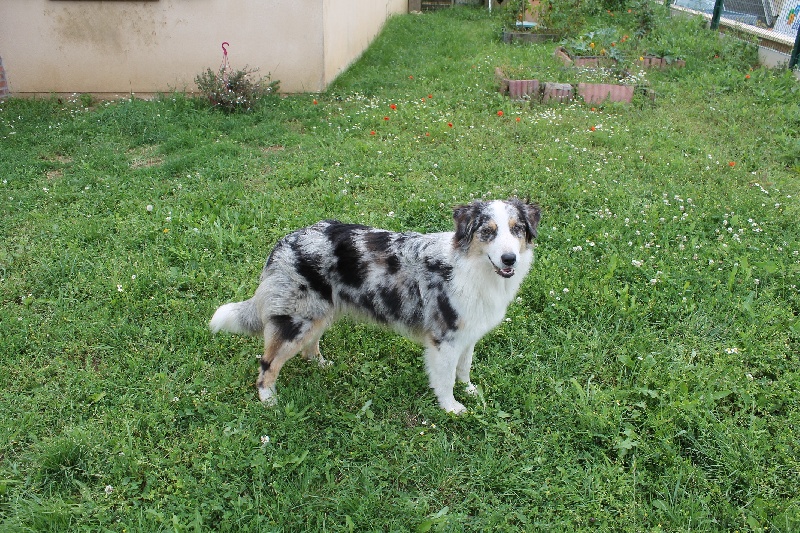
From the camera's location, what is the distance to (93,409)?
3.24m

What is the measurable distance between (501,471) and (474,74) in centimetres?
760

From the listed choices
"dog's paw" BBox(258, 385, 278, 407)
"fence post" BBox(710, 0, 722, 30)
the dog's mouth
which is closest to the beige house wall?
"dog's paw" BBox(258, 385, 278, 407)

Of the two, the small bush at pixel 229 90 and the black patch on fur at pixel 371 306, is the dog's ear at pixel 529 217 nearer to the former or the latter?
the black patch on fur at pixel 371 306

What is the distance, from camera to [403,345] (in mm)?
3811

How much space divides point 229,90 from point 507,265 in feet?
20.7

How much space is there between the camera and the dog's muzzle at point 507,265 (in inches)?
110

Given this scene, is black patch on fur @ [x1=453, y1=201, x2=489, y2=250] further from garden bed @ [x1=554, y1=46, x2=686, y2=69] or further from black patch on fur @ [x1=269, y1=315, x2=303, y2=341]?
garden bed @ [x1=554, y1=46, x2=686, y2=69]

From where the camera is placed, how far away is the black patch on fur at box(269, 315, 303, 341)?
315 centimetres

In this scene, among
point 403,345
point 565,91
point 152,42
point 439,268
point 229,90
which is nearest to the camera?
point 439,268

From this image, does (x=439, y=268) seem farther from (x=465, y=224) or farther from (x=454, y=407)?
(x=454, y=407)

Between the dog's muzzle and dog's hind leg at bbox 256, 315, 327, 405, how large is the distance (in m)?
1.12

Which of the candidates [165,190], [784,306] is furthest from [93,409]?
[784,306]

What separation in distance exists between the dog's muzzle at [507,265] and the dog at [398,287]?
8 cm

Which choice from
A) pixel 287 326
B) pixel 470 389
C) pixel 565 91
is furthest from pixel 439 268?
pixel 565 91
